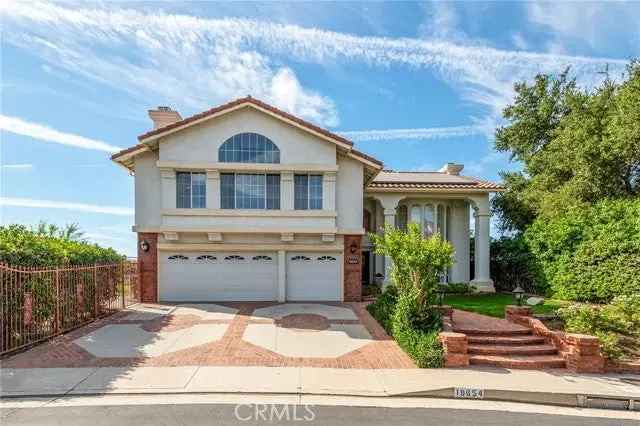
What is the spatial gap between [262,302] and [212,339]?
5.45 metres

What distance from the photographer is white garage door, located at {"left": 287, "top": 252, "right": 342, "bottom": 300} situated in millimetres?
15797

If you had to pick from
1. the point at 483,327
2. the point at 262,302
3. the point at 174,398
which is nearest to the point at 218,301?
the point at 262,302

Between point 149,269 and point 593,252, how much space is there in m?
17.7

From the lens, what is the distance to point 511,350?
9.01 m

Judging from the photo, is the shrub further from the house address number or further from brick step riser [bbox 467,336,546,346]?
the house address number

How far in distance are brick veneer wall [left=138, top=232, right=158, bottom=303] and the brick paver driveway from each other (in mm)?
1336

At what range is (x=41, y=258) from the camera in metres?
9.99

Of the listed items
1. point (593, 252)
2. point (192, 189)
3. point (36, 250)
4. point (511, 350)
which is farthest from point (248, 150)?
point (593, 252)

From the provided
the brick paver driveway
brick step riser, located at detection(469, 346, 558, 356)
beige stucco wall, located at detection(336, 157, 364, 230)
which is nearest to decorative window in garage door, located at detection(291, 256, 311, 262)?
beige stucco wall, located at detection(336, 157, 364, 230)

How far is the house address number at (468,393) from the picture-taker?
694cm

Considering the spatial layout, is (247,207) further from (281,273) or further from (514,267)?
(514,267)

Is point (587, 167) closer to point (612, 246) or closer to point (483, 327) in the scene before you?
point (612, 246)

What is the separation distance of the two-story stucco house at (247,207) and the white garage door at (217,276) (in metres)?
0.04

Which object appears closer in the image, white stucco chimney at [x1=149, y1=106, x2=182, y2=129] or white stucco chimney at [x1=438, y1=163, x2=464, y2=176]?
white stucco chimney at [x1=149, y1=106, x2=182, y2=129]
